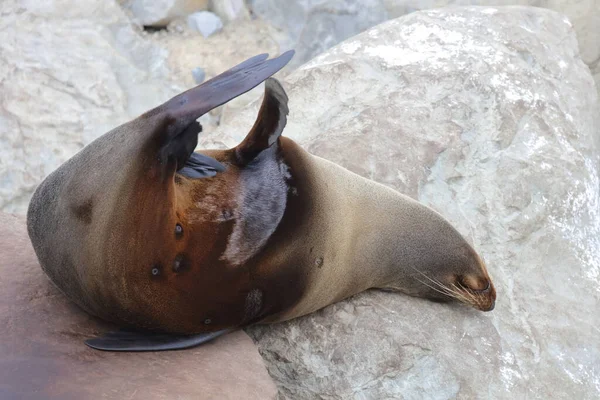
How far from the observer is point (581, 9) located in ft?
20.1

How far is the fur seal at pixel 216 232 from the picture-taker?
2.30m

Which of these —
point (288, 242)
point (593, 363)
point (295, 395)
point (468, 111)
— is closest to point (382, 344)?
point (295, 395)

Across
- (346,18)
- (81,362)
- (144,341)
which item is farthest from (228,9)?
(81,362)

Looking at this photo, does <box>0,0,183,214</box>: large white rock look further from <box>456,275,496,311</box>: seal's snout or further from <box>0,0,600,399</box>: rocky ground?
<box>456,275,496,311</box>: seal's snout

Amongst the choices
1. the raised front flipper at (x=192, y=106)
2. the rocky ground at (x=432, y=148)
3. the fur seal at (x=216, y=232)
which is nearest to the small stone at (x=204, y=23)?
the rocky ground at (x=432, y=148)

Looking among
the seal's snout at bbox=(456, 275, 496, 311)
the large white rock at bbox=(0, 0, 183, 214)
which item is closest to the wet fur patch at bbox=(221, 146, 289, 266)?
the seal's snout at bbox=(456, 275, 496, 311)

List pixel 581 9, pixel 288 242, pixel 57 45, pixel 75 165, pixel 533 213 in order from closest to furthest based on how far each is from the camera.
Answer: pixel 75 165
pixel 288 242
pixel 533 213
pixel 57 45
pixel 581 9

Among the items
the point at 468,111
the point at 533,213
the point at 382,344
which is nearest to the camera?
the point at 382,344

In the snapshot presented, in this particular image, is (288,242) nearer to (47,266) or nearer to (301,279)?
(301,279)

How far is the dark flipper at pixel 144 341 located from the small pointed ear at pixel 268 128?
636 mm

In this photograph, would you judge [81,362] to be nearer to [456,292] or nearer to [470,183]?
[456,292]

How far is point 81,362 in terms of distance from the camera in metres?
2.32

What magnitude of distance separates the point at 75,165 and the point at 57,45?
3.53 metres

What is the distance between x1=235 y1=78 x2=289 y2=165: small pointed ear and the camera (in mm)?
2758
